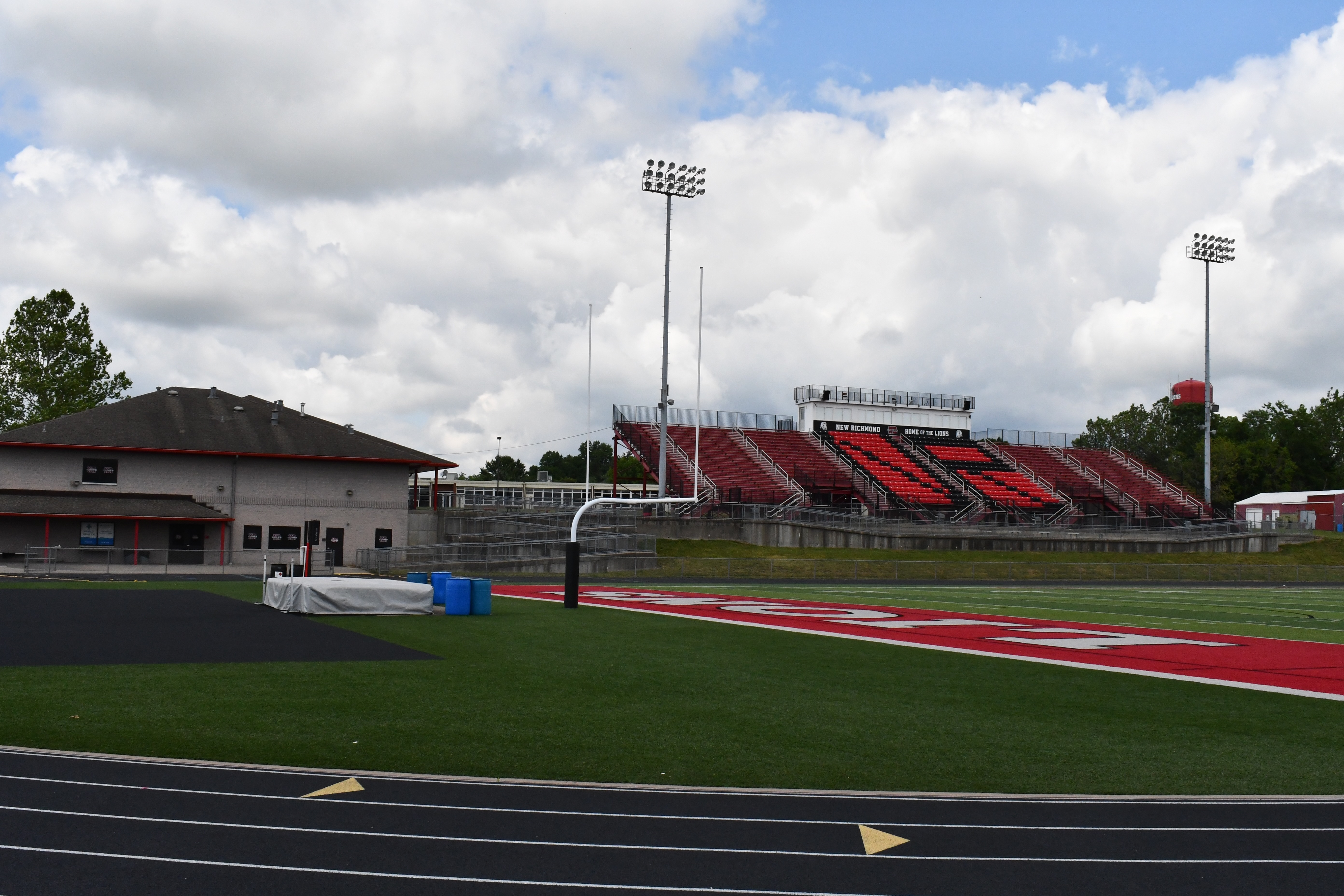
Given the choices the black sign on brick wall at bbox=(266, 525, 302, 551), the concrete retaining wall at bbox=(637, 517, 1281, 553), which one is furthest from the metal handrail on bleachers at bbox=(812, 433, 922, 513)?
the black sign on brick wall at bbox=(266, 525, 302, 551)

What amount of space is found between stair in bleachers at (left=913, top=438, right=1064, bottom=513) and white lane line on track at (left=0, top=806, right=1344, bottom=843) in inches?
2261

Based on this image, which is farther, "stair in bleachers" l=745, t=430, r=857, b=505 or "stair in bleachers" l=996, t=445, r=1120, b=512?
"stair in bleachers" l=996, t=445, r=1120, b=512

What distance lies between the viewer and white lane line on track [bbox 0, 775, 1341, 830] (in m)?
7.45

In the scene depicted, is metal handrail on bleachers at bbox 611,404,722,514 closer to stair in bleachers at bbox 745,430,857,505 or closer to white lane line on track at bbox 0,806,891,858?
stair in bleachers at bbox 745,430,857,505

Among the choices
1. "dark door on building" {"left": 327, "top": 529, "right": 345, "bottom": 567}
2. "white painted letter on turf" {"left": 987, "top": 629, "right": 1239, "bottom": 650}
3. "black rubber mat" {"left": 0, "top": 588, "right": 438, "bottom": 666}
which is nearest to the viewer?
"black rubber mat" {"left": 0, "top": 588, "right": 438, "bottom": 666}

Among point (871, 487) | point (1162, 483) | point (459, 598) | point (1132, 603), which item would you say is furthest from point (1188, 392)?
point (459, 598)


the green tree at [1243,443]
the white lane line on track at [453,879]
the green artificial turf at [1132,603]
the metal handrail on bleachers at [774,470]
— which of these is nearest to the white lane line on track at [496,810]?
the white lane line on track at [453,879]

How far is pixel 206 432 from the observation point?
50.1 metres

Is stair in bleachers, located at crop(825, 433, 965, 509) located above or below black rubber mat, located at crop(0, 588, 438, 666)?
above

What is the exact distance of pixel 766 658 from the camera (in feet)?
54.3

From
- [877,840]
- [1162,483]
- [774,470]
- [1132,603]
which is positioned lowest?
[1132,603]

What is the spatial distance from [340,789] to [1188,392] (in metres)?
116

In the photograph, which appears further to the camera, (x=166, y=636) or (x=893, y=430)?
(x=893, y=430)

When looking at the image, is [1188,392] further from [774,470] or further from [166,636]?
[166,636]
